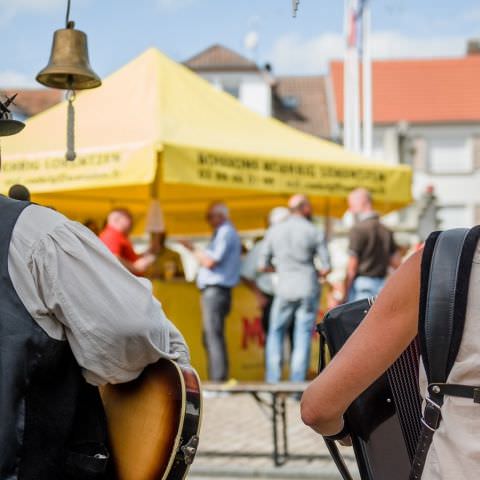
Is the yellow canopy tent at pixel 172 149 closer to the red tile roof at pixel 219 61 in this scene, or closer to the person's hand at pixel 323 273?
the person's hand at pixel 323 273

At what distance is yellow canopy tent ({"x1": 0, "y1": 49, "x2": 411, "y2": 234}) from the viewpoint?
340 inches

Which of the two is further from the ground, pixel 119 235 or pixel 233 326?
pixel 119 235

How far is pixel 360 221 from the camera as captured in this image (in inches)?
372

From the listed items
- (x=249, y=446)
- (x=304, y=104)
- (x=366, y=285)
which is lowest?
(x=249, y=446)

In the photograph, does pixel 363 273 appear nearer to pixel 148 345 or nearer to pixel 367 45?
pixel 148 345

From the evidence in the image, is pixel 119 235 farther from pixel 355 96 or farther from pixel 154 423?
pixel 355 96

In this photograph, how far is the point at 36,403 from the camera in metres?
2.17

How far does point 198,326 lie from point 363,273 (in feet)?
6.50

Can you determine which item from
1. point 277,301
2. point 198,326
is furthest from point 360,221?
point 198,326

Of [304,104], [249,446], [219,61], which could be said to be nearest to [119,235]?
[249,446]

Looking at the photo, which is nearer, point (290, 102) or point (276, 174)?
point (276, 174)

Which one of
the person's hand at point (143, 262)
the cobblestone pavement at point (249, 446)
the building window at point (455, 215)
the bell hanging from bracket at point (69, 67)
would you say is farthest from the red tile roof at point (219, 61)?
the bell hanging from bracket at point (69, 67)

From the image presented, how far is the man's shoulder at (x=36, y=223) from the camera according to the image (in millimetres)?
2234

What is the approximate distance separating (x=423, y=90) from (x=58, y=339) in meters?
51.5
